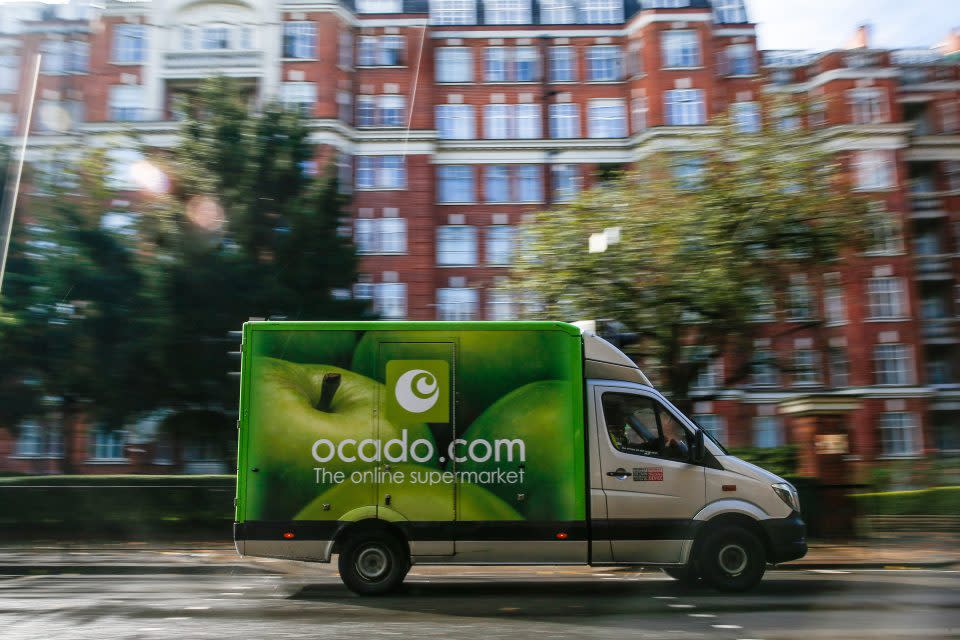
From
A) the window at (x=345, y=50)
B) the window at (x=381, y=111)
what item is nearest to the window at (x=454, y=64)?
A: the window at (x=381, y=111)

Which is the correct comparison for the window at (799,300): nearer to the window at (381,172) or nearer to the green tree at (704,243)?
the green tree at (704,243)

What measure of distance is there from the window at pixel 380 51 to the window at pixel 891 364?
2491 cm

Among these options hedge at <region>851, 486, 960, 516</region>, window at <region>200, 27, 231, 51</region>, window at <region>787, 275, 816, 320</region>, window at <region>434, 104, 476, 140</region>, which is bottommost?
hedge at <region>851, 486, 960, 516</region>

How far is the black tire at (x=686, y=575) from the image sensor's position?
1121 centimetres

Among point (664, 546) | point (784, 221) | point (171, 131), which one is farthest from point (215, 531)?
point (171, 131)

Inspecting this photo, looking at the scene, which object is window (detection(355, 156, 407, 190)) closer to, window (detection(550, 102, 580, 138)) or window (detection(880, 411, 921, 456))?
window (detection(550, 102, 580, 138))

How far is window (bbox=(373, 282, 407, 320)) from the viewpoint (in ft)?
125

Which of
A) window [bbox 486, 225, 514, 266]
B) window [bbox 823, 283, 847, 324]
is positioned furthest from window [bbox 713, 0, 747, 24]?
window [bbox 486, 225, 514, 266]

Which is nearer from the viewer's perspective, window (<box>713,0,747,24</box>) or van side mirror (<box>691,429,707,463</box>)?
van side mirror (<box>691,429,707,463</box>)

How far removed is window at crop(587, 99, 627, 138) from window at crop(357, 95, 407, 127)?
8553mm

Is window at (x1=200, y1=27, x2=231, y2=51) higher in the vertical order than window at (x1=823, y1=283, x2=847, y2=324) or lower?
higher

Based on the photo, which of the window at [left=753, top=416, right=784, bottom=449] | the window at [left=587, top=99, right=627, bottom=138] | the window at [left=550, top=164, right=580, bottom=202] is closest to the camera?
the window at [left=753, top=416, right=784, bottom=449]

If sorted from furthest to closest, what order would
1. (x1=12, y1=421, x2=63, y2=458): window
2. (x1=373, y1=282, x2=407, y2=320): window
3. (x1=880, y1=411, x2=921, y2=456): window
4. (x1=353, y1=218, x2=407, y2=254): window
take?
1. (x1=880, y1=411, x2=921, y2=456): window
2. (x1=353, y1=218, x2=407, y2=254): window
3. (x1=373, y1=282, x2=407, y2=320): window
4. (x1=12, y1=421, x2=63, y2=458): window

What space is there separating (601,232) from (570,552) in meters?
9.82
